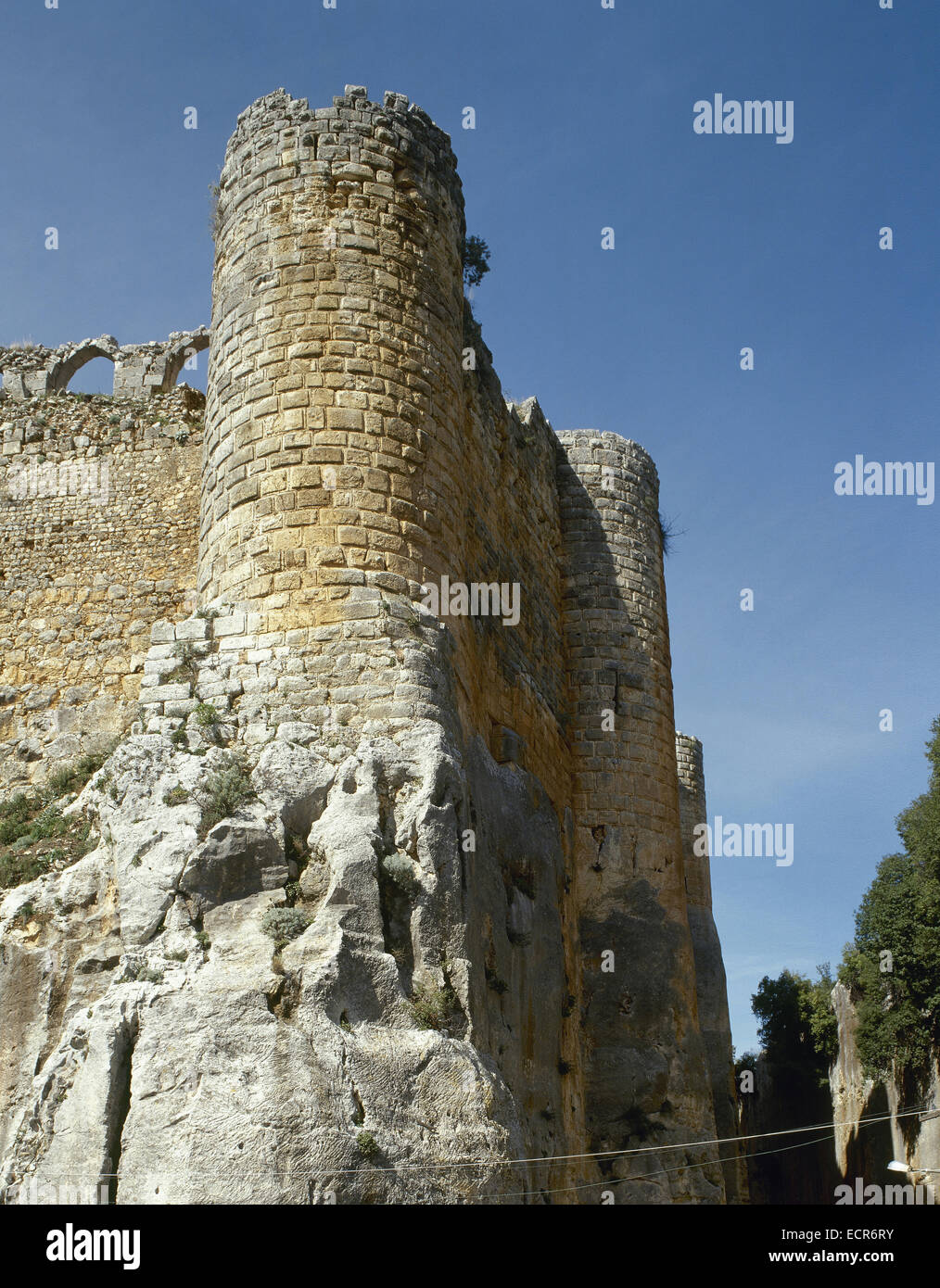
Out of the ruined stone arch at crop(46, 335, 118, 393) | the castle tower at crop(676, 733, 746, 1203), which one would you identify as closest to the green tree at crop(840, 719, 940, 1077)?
the castle tower at crop(676, 733, 746, 1203)

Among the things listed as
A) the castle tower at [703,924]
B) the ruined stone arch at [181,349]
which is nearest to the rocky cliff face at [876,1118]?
the castle tower at [703,924]

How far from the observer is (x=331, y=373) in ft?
28.9

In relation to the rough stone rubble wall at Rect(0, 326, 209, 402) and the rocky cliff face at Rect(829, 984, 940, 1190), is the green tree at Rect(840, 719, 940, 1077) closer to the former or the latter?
the rocky cliff face at Rect(829, 984, 940, 1190)

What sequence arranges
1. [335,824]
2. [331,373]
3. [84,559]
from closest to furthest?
[335,824] < [331,373] < [84,559]

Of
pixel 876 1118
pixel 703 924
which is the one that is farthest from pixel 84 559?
pixel 876 1118

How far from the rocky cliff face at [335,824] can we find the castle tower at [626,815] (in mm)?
124

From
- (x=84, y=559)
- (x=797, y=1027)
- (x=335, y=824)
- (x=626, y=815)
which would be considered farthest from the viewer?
(x=797, y=1027)

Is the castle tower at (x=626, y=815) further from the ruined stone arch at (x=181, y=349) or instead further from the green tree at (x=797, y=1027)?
the green tree at (x=797, y=1027)

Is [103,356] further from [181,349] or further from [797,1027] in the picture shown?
[797,1027]

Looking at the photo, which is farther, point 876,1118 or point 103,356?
point 876,1118

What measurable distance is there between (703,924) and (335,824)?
17285 mm

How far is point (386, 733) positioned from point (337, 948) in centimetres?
149
